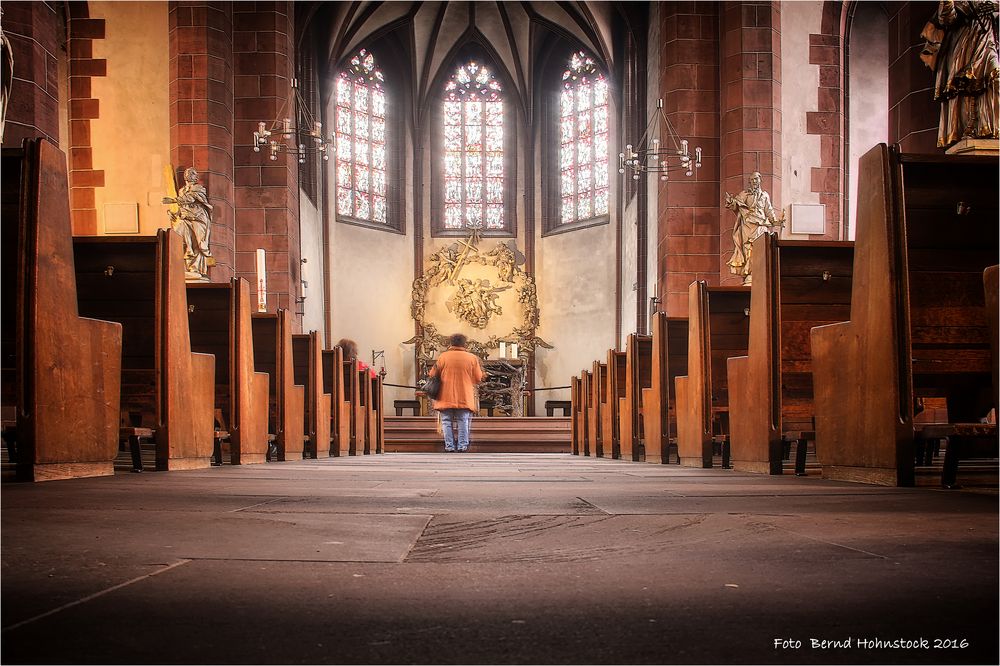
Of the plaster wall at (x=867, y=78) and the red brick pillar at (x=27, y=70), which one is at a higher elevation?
the plaster wall at (x=867, y=78)

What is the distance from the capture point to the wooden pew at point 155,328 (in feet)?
14.9

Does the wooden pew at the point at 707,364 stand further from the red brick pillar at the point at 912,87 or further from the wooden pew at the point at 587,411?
the wooden pew at the point at 587,411

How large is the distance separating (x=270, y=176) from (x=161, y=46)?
218 cm

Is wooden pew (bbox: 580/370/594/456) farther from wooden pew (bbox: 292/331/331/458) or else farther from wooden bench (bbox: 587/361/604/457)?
wooden pew (bbox: 292/331/331/458)

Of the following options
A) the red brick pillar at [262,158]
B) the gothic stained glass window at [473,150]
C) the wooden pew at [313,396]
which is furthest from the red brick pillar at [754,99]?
the gothic stained glass window at [473,150]

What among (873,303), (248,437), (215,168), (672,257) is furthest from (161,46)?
(873,303)

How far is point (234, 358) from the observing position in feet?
18.9

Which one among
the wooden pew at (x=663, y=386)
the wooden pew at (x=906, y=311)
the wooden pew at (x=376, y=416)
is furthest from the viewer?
the wooden pew at (x=376, y=416)

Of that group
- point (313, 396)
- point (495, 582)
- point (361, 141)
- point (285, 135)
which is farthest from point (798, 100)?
point (495, 582)

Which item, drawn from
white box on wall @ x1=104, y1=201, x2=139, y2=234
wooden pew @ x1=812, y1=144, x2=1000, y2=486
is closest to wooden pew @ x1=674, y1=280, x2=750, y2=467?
wooden pew @ x1=812, y1=144, x2=1000, y2=486

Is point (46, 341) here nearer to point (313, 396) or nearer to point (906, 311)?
point (906, 311)

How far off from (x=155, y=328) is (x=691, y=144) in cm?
1009

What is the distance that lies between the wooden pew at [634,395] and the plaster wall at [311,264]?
30.0 ft

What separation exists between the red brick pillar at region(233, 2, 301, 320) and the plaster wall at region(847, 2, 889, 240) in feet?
26.1
